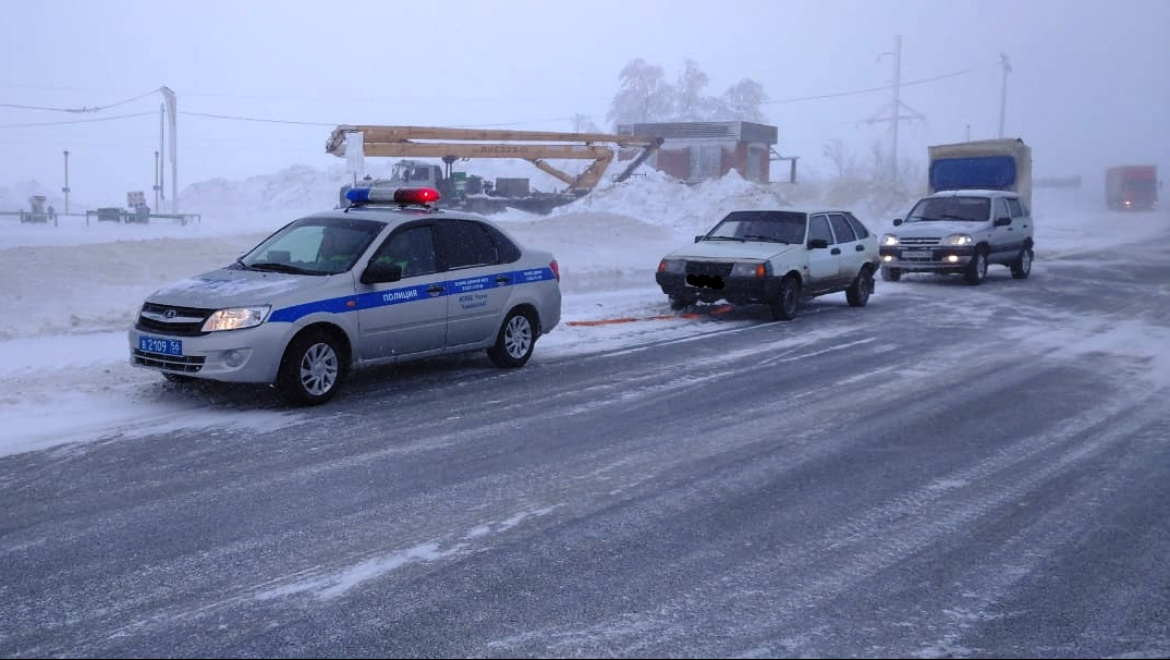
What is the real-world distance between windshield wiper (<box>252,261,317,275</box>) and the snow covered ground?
125 cm

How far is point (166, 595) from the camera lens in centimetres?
472

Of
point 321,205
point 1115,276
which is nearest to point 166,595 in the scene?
point 1115,276

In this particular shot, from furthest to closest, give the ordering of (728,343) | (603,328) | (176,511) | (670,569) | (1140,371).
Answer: (603,328)
(728,343)
(1140,371)
(176,511)
(670,569)

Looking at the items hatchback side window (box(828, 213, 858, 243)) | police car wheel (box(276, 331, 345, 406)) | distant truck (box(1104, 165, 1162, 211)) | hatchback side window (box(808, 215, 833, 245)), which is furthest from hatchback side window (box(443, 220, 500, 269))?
distant truck (box(1104, 165, 1162, 211))

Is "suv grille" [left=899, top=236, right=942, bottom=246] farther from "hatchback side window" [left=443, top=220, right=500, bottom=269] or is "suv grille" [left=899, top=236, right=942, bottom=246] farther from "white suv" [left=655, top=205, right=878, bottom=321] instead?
"hatchback side window" [left=443, top=220, right=500, bottom=269]

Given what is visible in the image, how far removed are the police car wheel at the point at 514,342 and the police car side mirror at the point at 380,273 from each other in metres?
1.59

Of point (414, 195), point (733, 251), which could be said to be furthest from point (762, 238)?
point (414, 195)

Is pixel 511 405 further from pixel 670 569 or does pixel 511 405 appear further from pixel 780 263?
pixel 780 263

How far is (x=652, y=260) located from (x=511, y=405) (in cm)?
1556

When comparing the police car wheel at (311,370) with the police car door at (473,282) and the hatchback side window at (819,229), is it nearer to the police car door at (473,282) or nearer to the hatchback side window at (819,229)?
the police car door at (473,282)

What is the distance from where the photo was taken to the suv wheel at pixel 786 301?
14.9 m

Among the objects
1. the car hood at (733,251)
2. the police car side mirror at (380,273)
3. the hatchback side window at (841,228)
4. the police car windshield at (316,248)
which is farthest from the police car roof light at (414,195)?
the hatchback side window at (841,228)

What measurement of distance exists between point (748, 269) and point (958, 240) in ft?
25.9

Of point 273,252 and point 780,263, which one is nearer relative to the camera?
point 273,252
